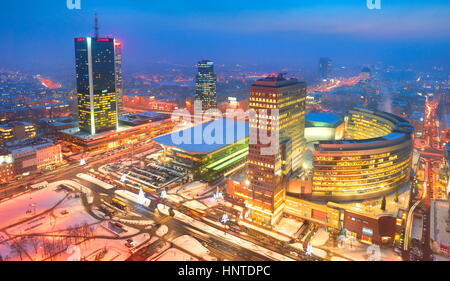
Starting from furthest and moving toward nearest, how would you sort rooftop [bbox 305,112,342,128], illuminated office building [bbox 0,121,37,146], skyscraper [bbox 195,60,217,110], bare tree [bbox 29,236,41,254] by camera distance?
skyscraper [bbox 195,60,217,110] → illuminated office building [bbox 0,121,37,146] → rooftop [bbox 305,112,342,128] → bare tree [bbox 29,236,41,254]

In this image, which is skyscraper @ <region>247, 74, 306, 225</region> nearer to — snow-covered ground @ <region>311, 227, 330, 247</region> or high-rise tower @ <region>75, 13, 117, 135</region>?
snow-covered ground @ <region>311, 227, 330, 247</region>

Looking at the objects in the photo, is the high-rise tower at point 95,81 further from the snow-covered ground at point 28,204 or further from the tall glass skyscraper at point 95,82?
the snow-covered ground at point 28,204

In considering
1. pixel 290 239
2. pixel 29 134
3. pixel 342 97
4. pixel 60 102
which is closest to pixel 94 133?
pixel 29 134


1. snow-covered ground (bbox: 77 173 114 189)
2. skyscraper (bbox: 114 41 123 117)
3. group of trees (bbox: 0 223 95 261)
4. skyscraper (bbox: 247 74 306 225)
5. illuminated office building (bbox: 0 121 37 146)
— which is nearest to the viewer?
group of trees (bbox: 0 223 95 261)

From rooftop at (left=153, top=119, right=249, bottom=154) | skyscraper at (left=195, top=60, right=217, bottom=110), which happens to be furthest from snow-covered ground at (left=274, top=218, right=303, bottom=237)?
skyscraper at (left=195, top=60, right=217, bottom=110)

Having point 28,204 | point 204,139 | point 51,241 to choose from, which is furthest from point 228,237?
point 28,204

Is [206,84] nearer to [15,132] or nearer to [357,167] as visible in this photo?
[15,132]

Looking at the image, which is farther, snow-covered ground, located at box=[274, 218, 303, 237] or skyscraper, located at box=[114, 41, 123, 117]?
skyscraper, located at box=[114, 41, 123, 117]
